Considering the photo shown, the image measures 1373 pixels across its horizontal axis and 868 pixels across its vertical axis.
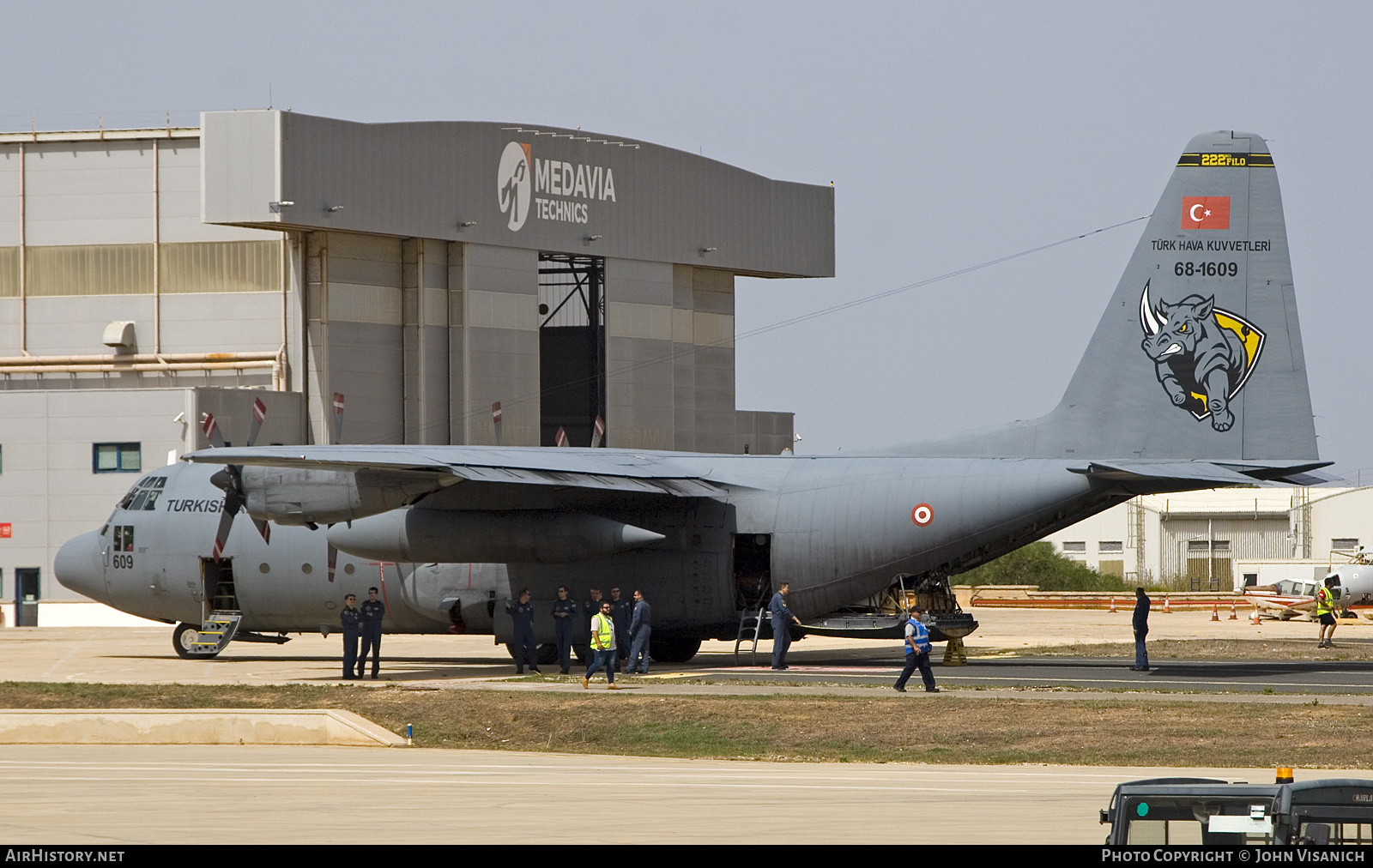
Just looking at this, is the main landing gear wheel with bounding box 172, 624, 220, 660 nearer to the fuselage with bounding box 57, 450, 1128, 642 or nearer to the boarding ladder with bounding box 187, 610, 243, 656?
the boarding ladder with bounding box 187, 610, 243, 656

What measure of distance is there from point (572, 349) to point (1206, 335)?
36.4m

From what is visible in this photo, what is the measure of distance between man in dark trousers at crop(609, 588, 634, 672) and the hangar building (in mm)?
23262

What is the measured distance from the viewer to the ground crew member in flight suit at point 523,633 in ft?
86.2

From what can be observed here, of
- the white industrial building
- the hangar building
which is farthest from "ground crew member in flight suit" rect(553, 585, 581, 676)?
the white industrial building

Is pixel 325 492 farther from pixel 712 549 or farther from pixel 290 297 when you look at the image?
pixel 290 297

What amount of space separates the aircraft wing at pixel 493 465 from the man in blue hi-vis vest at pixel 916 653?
17.6ft

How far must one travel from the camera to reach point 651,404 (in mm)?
60344

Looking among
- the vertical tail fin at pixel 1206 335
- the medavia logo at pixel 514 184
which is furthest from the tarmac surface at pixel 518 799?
the medavia logo at pixel 514 184

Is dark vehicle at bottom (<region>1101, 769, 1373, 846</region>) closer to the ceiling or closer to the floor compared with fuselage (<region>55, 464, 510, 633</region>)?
closer to the ceiling

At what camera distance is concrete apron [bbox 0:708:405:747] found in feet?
60.7

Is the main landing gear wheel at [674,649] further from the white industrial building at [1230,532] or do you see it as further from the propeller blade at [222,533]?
the white industrial building at [1230,532]
